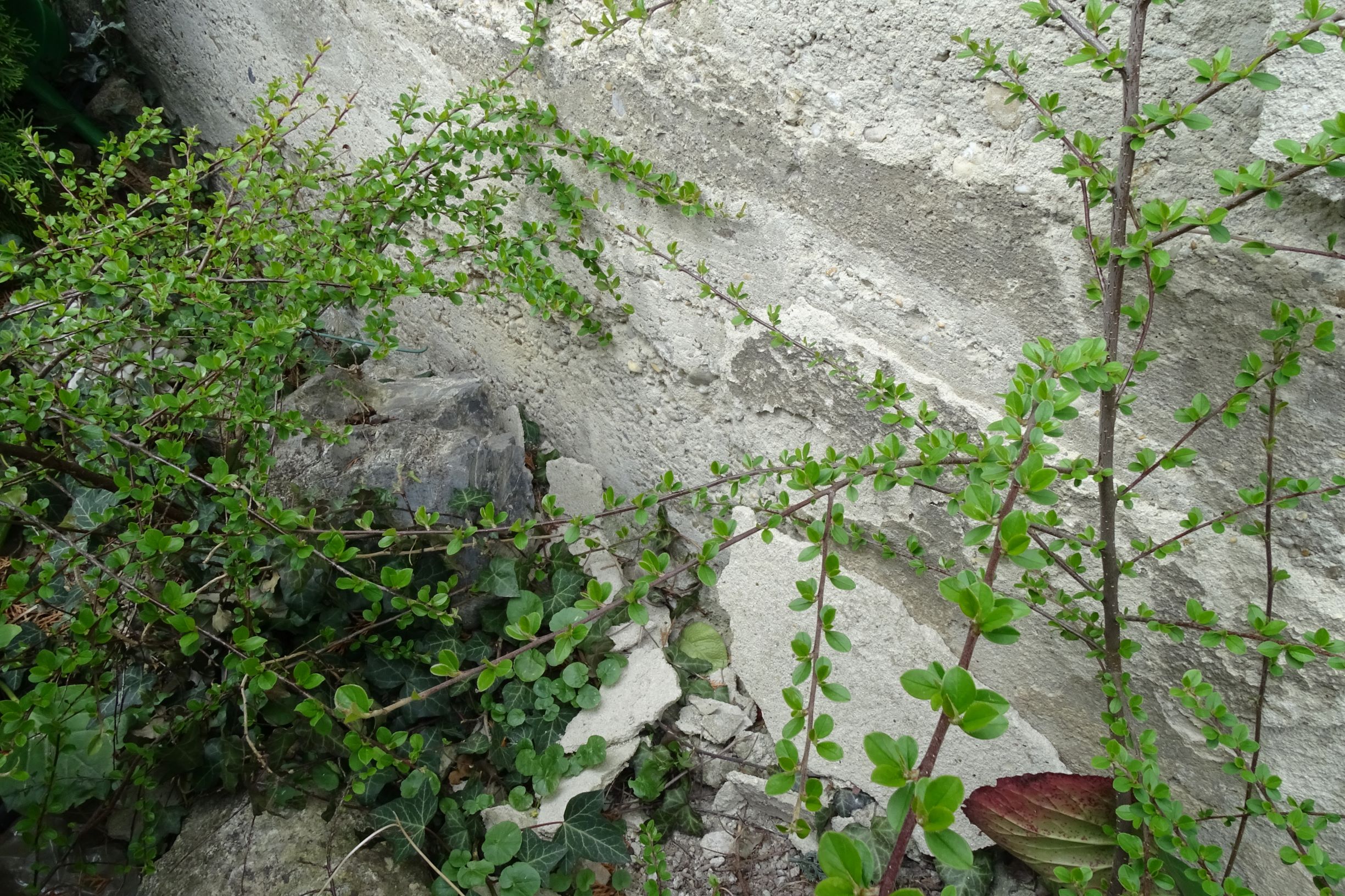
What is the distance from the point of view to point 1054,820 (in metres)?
1.50

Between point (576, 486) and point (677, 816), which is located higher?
point (576, 486)

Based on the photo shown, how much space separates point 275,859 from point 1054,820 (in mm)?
1531

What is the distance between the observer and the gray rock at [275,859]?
5.05ft

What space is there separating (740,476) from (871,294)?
1.63 ft

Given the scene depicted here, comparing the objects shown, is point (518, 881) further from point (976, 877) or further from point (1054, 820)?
point (1054, 820)

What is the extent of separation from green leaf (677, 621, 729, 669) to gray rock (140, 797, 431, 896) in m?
0.79

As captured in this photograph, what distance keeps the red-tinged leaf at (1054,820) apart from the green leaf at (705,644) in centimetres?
71

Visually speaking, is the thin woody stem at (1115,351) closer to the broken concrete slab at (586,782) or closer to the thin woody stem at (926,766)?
the thin woody stem at (926,766)

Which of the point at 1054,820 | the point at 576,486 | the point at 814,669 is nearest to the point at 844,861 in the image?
the point at 814,669

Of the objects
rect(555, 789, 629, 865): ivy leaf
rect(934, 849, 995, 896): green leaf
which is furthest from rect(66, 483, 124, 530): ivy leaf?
rect(934, 849, 995, 896): green leaf

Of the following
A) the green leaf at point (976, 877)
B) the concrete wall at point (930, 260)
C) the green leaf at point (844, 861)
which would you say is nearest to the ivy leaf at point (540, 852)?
the concrete wall at point (930, 260)

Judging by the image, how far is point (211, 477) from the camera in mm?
1467

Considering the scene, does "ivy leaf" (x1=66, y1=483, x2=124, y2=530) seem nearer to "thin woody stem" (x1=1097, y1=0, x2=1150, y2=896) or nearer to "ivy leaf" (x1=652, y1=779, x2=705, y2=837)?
"ivy leaf" (x1=652, y1=779, x2=705, y2=837)

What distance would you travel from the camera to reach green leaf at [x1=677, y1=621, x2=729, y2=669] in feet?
6.77
